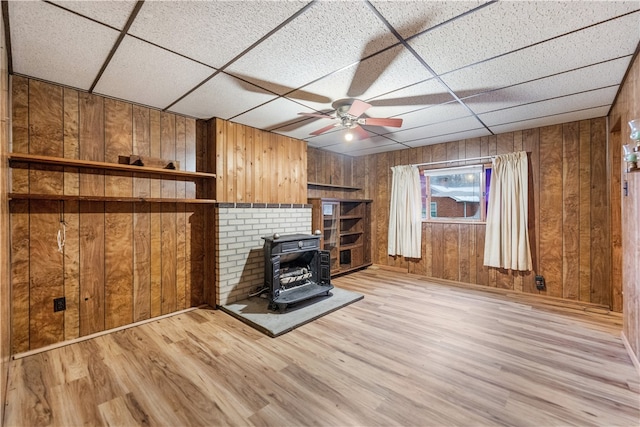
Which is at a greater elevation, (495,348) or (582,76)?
(582,76)

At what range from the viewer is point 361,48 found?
1951mm

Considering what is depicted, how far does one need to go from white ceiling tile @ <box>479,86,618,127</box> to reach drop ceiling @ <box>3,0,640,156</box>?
0.02 m

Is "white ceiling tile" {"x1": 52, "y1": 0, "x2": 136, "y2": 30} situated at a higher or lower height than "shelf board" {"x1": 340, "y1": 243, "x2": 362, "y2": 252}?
higher

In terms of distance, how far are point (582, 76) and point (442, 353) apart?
2.63 meters

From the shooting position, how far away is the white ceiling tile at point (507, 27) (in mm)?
1562

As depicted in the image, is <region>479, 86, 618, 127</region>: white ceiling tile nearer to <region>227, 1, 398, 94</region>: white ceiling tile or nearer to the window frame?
the window frame

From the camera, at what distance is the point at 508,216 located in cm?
402

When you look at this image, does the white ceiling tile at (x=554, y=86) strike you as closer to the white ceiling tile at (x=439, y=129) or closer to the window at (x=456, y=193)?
the white ceiling tile at (x=439, y=129)

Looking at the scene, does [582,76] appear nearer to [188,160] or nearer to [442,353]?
[442,353]

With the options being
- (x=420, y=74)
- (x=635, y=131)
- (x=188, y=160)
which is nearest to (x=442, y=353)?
(x=635, y=131)

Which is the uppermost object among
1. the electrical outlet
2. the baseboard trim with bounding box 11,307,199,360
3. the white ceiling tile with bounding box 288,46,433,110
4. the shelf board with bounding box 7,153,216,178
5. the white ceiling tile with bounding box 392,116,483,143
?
the white ceiling tile with bounding box 392,116,483,143

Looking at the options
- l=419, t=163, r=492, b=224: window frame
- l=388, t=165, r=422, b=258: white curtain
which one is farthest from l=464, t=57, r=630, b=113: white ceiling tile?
l=388, t=165, r=422, b=258: white curtain

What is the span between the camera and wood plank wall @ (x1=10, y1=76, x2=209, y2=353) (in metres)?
2.41

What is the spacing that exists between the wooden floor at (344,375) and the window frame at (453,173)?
5.71 feet
